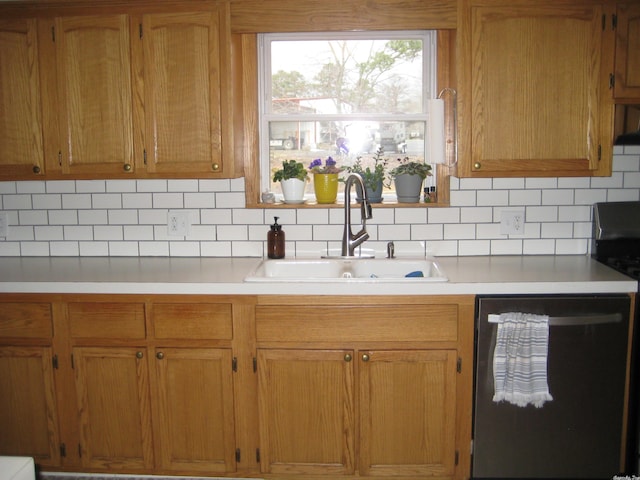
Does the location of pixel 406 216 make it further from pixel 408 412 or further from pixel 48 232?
pixel 48 232

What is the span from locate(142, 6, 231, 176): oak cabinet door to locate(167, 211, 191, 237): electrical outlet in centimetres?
38

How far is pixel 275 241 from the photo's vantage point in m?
2.71

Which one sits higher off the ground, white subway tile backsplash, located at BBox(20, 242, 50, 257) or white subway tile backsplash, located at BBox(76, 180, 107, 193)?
white subway tile backsplash, located at BBox(76, 180, 107, 193)

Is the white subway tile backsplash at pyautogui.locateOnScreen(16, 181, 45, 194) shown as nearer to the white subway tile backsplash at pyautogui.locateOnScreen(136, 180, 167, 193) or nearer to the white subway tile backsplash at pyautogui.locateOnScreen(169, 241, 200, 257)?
the white subway tile backsplash at pyautogui.locateOnScreen(136, 180, 167, 193)

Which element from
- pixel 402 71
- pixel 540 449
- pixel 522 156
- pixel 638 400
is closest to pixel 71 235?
pixel 402 71

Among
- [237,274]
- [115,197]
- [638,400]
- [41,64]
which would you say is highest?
[41,64]

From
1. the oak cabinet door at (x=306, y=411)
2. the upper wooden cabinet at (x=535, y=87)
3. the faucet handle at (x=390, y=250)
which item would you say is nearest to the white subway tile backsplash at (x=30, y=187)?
the oak cabinet door at (x=306, y=411)

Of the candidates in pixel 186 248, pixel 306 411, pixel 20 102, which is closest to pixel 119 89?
pixel 20 102

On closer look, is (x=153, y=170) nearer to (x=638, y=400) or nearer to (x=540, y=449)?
(x=540, y=449)

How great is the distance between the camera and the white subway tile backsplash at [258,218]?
2.80 metres

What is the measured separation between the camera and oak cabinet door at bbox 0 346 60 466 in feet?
7.68

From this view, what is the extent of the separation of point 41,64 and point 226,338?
4.74 ft

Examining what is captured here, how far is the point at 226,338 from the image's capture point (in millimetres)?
2277

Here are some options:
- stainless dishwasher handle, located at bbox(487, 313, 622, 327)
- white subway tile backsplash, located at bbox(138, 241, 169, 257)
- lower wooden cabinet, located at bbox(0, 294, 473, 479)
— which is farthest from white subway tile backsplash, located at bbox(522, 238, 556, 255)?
white subway tile backsplash, located at bbox(138, 241, 169, 257)
